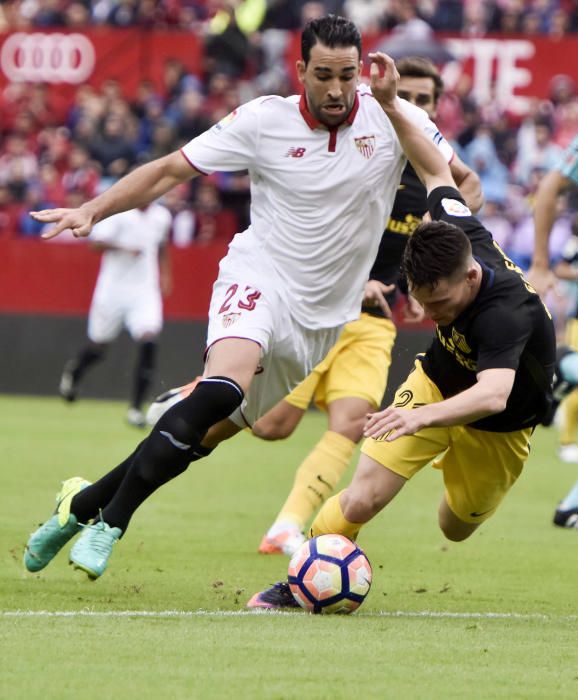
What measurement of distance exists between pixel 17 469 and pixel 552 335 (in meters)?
6.79

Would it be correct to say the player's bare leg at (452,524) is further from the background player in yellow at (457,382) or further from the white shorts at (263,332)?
the white shorts at (263,332)

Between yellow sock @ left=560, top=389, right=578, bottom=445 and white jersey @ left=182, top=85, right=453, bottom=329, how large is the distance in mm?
6721

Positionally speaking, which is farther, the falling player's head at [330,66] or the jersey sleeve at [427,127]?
the jersey sleeve at [427,127]

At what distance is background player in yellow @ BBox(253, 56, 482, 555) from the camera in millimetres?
8570

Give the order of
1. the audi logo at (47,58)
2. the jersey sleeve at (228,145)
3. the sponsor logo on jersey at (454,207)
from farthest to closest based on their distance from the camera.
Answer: the audi logo at (47,58), the jersey sleeve at (228,145), the sponsor logo on jersey at (454,207)

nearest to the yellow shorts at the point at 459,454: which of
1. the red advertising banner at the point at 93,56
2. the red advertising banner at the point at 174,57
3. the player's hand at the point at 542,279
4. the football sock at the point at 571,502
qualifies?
the player's hand at the point at 542,279

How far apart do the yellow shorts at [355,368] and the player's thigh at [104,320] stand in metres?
8.51

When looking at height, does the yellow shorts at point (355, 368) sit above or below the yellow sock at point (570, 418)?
above

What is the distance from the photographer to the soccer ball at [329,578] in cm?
636

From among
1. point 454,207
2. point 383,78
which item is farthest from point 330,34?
point 454,207

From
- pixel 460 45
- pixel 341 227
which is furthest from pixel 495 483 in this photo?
pixel 460 45

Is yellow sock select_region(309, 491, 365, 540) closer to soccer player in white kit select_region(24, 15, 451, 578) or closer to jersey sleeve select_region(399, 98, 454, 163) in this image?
soccer player in white kit select_region(24, 15, 451, 578)

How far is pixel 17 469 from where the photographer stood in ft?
39.9

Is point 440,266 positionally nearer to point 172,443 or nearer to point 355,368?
point 172,443
